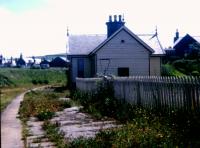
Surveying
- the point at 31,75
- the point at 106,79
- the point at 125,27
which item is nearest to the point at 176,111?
the point at 106,79

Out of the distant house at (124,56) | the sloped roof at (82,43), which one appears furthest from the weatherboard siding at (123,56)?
the sloped roof at (82,43)

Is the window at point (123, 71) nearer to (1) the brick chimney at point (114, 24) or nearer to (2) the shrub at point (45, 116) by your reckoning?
(1) the brick chimney at point (114, 24)

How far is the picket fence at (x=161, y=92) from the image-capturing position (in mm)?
10109

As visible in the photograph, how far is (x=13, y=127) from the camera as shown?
13000 millimetres

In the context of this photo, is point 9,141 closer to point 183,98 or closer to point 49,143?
point 49,143

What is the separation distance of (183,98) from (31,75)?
192 ft

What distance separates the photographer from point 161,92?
40.1 feet

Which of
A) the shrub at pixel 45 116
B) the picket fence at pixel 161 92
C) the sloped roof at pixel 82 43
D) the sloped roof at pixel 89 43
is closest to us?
the picket fence at pixel 161 92

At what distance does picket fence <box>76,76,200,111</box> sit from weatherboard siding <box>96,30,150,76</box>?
661 inches

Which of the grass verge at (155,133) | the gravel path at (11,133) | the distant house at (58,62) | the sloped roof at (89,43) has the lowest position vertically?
the gravel path at (11,133)

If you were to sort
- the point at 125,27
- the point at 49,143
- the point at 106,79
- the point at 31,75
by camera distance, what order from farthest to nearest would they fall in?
the point at 31,75 → the point at 125,27 → the point at 106,79 → the point at 49,143

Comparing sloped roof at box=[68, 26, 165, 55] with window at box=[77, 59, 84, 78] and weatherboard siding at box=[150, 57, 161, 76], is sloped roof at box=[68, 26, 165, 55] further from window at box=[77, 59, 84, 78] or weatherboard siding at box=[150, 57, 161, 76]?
window at box=[77, 59, 84, 78]

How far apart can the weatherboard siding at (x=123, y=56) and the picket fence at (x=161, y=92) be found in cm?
1678

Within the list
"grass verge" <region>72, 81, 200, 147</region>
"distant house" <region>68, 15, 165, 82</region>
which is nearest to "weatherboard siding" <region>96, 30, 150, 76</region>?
→ "distant house" <region>68, 15, 165, 82</region>
